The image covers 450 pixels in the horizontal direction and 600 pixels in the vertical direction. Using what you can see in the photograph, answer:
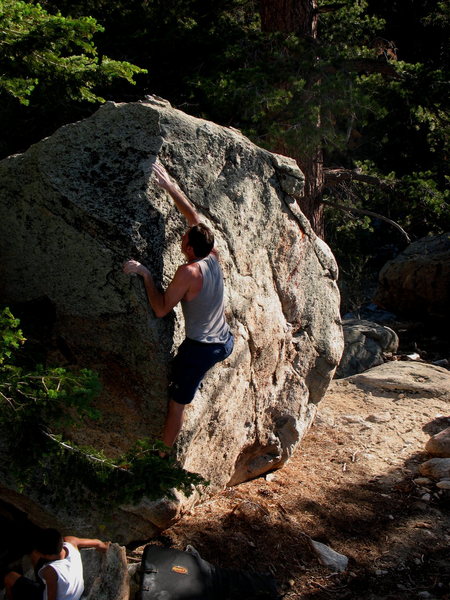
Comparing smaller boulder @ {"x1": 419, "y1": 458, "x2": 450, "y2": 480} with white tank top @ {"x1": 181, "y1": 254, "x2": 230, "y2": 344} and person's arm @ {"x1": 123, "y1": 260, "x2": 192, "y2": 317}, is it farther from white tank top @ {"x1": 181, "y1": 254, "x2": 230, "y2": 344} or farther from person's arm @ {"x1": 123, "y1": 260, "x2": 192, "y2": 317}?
person's arm @ {"x1": 123, "y1": 260, "x2": 192, "y2": 317}

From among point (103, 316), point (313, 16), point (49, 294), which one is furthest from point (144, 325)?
point (313, 16)

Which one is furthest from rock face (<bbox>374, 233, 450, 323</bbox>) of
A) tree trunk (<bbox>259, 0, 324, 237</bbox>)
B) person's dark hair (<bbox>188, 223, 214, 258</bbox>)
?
person's dark hair (<bbox>188, 223, 214, 258</bbox>)

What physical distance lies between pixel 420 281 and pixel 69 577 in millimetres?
11187

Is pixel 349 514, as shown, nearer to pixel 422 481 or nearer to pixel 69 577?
pixel 422 481

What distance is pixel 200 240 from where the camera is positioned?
4.46 metres

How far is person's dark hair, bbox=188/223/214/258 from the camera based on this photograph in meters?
4.46

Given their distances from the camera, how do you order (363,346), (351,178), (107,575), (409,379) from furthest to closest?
(363,346) < (351,178) < (409,379) < (107,575)

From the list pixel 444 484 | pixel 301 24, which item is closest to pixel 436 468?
pixel 444 484

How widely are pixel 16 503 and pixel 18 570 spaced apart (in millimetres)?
468

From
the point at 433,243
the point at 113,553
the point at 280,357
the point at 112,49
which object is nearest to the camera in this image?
the point at 113,553

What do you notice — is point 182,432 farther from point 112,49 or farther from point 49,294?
point 112,49

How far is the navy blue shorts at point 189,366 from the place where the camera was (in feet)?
15.0

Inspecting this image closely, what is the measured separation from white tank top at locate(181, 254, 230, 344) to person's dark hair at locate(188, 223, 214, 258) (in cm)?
6

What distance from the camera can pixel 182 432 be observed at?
486 cm
